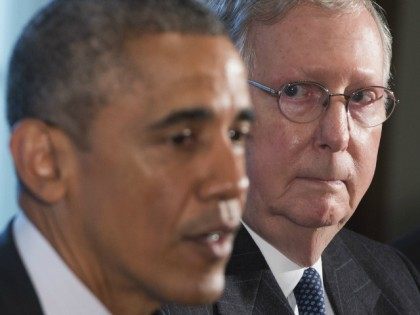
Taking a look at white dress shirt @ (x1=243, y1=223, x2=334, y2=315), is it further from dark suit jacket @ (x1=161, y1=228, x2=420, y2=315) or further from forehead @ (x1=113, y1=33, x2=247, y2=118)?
forehead @ (x1=113, y1=33, x2=247, y2=118)

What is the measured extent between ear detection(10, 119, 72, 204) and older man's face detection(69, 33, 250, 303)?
28 millimetres

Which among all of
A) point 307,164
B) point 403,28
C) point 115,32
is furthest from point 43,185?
point 403,28

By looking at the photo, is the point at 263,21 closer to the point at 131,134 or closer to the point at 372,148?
the point at 372,148

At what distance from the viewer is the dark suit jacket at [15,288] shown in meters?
1.38

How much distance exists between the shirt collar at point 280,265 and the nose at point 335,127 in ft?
0.74

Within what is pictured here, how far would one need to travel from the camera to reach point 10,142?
1339 mm

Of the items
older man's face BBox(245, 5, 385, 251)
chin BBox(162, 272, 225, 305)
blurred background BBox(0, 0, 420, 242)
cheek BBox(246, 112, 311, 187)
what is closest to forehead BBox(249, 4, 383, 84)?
older man's face BBox(245, 5, 385, 251)

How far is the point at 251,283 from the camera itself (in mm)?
2096

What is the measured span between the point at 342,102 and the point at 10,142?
947 millimetres

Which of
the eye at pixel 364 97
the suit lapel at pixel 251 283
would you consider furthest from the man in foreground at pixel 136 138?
the eye at pixel 364 97

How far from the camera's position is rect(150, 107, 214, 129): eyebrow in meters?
1.29

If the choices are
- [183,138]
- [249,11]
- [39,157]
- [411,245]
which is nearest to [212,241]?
[183,138]

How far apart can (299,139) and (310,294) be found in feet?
1.03

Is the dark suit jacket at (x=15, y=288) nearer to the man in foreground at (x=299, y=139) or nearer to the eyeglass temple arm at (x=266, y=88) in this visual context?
the man in foreground at (x=299, y=139)
